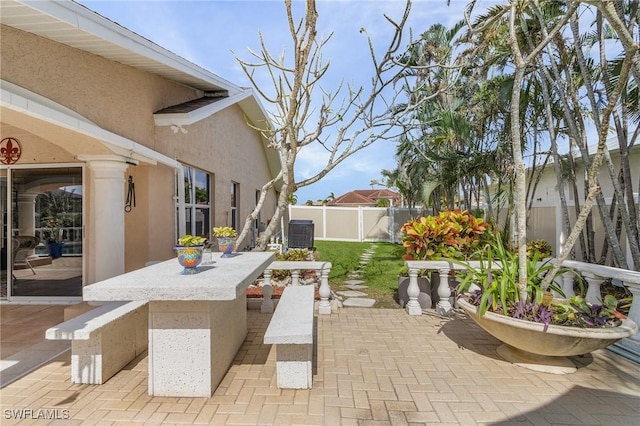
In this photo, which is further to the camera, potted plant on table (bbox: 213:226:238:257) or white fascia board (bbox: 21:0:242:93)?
potted plant on table (bbox: 213:226:238:257)

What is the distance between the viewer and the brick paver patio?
108 inches

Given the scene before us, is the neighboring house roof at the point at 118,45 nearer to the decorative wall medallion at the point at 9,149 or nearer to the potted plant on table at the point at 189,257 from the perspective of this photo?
the decorative wall medallion at the point at 9,149

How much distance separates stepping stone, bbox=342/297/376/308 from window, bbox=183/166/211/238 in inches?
152

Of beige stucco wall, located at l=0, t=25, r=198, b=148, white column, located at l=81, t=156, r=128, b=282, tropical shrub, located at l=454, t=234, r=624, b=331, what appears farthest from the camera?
white column, located at l=81, t=156, r=128, b=282

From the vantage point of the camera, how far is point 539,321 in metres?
3.37

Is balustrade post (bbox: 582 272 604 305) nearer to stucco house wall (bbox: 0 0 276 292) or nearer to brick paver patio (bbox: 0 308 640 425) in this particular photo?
brick paver patio (bbox: 0 308 640 425)

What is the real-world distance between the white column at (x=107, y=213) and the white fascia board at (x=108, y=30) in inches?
64.1

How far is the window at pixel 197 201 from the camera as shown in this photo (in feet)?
24.1

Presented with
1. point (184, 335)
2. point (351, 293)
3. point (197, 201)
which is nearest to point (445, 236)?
point (351, 293)

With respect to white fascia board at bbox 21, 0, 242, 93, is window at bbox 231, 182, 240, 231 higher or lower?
lower

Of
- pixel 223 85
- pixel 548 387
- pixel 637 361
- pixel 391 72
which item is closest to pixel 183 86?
pixel 223 85

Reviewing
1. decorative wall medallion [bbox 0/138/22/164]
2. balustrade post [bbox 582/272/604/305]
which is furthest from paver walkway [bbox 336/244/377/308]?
decorative wall medallion [bbox 0/138/22/164]

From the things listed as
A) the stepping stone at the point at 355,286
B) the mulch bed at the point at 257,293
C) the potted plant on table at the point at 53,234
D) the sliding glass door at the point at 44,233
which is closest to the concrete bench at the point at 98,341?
the mulch bed at the point at 257,293

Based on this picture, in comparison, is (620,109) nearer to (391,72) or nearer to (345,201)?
(391,72)
